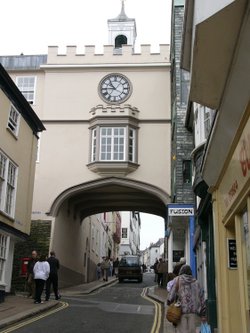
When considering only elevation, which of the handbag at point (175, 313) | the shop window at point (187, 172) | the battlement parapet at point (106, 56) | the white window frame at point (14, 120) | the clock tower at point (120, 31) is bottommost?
the handbag at point (175, 313)

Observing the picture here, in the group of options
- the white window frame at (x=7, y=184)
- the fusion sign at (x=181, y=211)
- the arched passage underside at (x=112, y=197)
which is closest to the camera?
the white window frame at (x=7, y=184)

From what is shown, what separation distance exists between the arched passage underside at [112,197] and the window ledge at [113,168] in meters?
0.31

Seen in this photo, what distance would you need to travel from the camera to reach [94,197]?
29.0 meters

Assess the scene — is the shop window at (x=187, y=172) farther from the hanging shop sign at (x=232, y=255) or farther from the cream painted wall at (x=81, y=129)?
the hanging shop sign at (x=232, y=255)

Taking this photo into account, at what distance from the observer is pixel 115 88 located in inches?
1025

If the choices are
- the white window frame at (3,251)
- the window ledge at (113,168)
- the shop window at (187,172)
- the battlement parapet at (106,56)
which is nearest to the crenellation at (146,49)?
the battlement parapet at (106,56)

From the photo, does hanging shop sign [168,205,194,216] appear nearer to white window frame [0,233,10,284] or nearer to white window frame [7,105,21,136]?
white window frame [0,233,10,284]

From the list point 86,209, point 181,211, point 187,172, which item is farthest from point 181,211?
point 86,209

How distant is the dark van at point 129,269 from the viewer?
109 ft

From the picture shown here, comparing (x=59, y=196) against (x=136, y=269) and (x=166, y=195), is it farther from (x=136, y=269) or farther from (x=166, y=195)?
(x=136, y=269)

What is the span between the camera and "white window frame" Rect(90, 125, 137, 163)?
2469 cm

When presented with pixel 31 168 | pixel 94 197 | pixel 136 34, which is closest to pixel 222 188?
pixel 31 168

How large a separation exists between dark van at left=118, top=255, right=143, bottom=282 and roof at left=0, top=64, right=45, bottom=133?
1583 cm

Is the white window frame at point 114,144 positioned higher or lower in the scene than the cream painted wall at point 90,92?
lower
